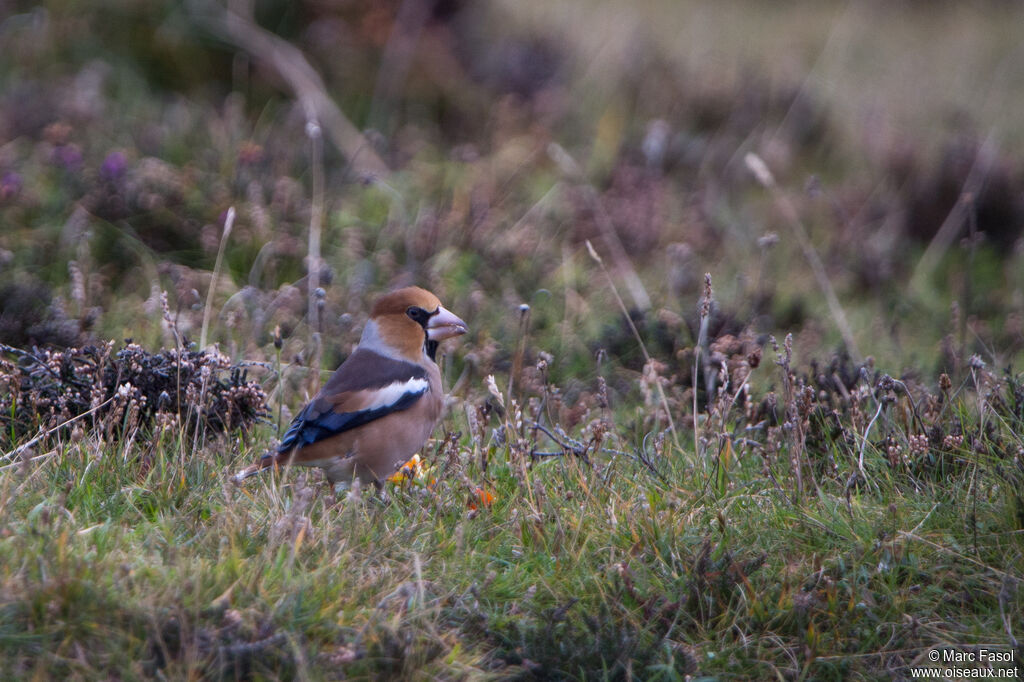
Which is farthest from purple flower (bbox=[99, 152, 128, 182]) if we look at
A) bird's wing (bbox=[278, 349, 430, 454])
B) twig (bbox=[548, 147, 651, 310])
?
bird's wing (bbox=[278, 349, 430, 454])

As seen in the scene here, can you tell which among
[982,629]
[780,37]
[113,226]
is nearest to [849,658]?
[982,629]

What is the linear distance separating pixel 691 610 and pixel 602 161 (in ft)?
18.5

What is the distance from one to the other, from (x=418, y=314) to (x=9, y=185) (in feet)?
10.3

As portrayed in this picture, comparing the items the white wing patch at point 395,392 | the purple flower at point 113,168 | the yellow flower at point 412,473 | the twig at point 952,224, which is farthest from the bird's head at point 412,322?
the twig at point 952,224

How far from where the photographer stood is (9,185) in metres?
6.76

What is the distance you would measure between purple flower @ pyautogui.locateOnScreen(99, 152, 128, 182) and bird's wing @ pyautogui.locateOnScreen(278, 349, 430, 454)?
9.93ft

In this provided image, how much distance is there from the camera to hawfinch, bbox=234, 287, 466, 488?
4.45 m

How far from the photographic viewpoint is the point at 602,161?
29.0ft

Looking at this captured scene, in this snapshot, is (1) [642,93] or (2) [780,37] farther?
(2) [780,37]

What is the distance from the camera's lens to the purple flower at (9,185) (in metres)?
6.70

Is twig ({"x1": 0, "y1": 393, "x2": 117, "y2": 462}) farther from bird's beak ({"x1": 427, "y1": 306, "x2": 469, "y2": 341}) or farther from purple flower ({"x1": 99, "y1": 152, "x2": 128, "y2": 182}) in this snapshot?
purple flower ({"x1": 99, "y1": 152, "x2": 128, "y2": 182})

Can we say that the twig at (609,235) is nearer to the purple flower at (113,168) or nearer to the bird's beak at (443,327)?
the bird's beak at (443,327)

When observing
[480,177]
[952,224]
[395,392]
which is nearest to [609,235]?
[480,177]

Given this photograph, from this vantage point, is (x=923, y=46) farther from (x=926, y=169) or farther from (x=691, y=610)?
(x=691, y=610)
